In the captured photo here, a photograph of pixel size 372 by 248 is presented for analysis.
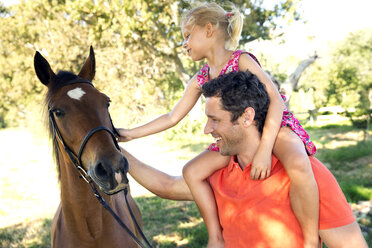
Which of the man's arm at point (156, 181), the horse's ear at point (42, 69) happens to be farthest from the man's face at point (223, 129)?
the horse's ear at point (42, 69)

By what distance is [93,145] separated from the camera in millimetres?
1985

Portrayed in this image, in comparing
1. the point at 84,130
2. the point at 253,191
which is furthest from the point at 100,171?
the point at 253,191

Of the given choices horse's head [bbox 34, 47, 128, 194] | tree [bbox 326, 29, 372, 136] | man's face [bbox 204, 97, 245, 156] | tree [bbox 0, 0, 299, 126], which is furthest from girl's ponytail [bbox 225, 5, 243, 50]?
tree [bbox 326, 29, 372, 136]

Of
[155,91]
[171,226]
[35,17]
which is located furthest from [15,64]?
[171,226]

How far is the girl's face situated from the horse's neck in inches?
53.3

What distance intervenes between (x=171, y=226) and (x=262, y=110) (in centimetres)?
356

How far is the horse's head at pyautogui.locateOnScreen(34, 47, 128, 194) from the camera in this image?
1926mm

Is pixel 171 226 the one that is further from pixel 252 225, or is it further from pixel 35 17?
pixel 35 17

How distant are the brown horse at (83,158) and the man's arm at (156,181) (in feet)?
1.09

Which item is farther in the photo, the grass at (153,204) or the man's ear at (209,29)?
the grass at (153,204)

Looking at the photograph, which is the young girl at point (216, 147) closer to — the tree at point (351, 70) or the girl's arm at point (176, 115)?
the girl's arm at point (176, 115)

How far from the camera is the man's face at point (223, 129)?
2.03 m

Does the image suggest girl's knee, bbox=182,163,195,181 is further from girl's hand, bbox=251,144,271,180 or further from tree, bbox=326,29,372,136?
tree, bbox=326,29,372,136

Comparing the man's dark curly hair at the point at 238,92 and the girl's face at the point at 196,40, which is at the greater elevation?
the girl's face at the point at 196,40
